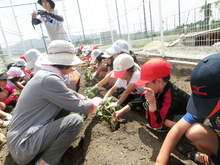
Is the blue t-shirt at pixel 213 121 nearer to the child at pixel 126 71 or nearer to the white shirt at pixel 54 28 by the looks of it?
the child at pixel 126 71

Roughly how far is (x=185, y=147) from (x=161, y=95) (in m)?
0.56

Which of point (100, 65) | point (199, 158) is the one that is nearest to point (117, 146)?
point (199, 158)

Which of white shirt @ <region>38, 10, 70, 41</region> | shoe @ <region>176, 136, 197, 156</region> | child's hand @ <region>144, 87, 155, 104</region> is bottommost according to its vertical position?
shoe @ <region>176, 136, 197, 156</region>

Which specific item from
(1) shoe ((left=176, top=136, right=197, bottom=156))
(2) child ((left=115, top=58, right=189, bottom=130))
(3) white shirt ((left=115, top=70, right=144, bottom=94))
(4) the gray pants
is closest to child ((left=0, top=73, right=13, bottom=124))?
(4) the gray pants

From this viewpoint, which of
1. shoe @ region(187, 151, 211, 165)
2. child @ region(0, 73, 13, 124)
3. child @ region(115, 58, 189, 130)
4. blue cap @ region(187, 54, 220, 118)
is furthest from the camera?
child @ region(0, 73, 13, 124)

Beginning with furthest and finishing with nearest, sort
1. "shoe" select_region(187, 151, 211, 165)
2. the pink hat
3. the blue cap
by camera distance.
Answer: the pink hat, "shoe" select_region(187, 151, 211, 165), the blue cap

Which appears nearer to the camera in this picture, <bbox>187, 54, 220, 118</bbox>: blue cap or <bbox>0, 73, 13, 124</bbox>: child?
<bbox>187, 54, 220, 118</bbox>: blue cap

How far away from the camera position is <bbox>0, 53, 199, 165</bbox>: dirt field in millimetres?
1544

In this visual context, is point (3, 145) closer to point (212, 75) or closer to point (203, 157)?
point (203, 157)

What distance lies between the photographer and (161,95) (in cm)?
173

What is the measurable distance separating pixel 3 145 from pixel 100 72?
2531mm

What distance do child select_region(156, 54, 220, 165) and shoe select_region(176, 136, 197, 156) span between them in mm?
85

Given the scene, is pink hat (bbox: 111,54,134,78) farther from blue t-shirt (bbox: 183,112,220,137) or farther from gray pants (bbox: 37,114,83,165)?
blue t-shirt (bbox: 183,112,220,137)

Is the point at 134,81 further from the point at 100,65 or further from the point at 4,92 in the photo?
the point at 4,92
